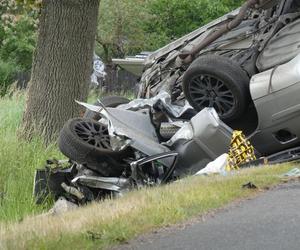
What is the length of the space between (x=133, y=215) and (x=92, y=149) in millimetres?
2595

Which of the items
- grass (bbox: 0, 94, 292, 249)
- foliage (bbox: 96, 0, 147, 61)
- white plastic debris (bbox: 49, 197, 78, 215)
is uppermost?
foliage (bbox: 96, 0, 147, 61)

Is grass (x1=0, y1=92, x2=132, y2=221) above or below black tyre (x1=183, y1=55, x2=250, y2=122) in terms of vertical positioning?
below

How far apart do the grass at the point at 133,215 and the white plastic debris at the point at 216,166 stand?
1.04 ft

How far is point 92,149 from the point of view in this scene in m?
8.31

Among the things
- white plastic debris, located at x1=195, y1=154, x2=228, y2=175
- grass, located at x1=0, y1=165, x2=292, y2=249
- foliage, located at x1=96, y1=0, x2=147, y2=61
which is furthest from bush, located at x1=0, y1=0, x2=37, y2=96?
grass, located at x1=0, y1=165, x2=292, y2=249

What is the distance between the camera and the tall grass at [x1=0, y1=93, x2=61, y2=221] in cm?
879

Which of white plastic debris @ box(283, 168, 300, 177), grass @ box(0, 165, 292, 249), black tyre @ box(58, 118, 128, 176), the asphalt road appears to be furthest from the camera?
black tyre @ box(58, 118, 128, 176)

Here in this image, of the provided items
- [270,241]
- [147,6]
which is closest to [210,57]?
[270,241]

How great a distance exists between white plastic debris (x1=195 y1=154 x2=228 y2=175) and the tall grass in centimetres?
218

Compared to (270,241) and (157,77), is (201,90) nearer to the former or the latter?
(157,77)

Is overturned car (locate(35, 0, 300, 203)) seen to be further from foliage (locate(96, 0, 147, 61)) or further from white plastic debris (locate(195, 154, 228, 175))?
foliage (locate(96, 0, 147, 61))

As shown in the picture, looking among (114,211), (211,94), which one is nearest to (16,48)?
(211,94)

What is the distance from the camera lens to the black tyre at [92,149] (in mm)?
8352

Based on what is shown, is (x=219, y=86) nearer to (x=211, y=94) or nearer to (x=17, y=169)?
(x=211, y=94)
